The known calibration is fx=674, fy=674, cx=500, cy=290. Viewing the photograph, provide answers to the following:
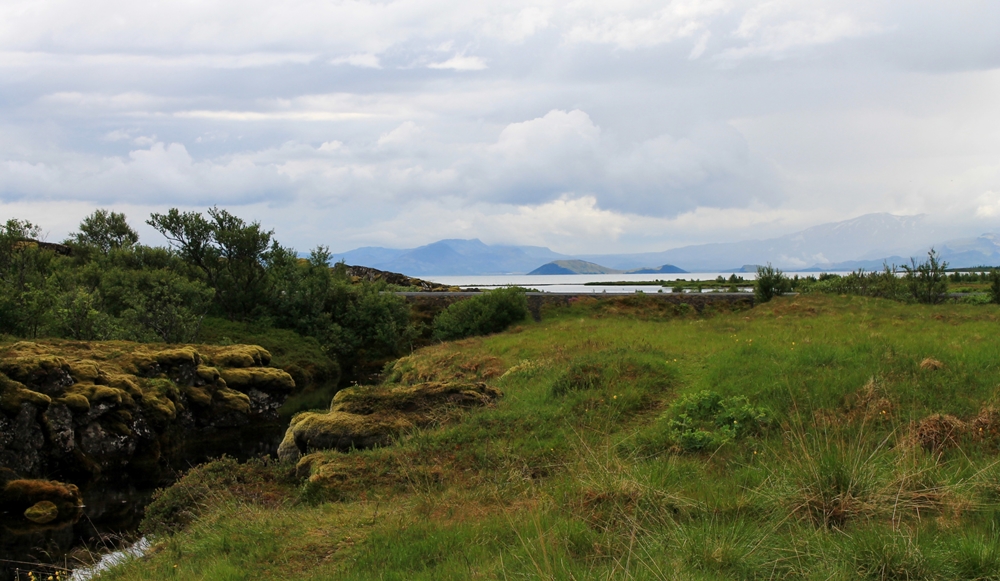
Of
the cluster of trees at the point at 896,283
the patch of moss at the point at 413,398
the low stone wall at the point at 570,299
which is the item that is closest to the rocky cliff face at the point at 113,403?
the patch of moss at the point at 413,398

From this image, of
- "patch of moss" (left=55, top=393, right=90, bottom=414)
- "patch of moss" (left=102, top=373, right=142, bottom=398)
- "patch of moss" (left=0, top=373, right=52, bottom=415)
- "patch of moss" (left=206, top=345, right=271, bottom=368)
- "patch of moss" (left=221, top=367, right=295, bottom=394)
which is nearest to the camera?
"patch of moss" (left=0, top=373, right=52, bottom=415)

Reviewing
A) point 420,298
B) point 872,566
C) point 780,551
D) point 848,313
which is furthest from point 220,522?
point 420,298

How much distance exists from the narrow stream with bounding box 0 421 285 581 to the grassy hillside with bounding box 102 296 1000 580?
2.13 m

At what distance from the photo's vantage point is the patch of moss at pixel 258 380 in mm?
35719

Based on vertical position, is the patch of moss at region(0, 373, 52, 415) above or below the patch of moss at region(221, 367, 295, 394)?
above

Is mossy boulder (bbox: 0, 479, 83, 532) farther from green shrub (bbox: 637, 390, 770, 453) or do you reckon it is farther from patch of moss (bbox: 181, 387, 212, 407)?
green shrub (bbox: 637, 390, 770, 453)

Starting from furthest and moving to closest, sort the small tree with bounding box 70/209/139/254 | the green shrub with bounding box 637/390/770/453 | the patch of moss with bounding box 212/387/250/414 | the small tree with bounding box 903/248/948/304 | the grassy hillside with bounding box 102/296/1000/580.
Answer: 1. the small tree with bounding box 70/209/139/254
2. the small tree with bounding box 903/248/948/304
3. the patch of moss with bounding box 212/387/250/414
4. the green shrub with bounding box 637/390/770/453
5. the grassy hillside with bounding box 102/296/1000/580

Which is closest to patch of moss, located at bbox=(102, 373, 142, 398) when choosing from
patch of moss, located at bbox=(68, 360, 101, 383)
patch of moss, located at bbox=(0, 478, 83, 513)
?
patch of moss, located at bbox=(68, 360, 101, 383)

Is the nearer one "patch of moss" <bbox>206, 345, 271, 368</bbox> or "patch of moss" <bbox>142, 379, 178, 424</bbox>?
"patch of moss" <bbox>142, 379, 178, 424</bbox>

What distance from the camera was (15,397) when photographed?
22812 mm

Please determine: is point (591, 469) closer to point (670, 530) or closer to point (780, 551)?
point (670, 530)

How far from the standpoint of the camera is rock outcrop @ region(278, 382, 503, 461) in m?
15.9

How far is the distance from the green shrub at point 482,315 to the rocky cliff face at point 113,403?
47.1ft

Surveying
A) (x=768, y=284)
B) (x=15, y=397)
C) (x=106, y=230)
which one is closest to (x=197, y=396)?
(x=15, y=397)
